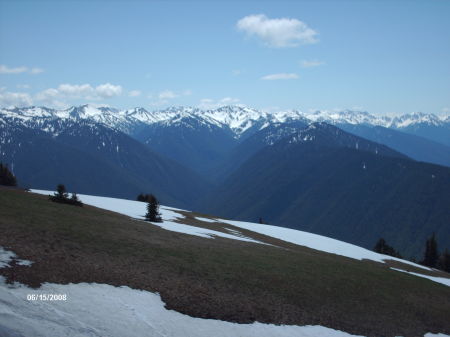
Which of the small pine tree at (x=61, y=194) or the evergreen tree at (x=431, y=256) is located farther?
the evergreen tree at (x=431, y=256)

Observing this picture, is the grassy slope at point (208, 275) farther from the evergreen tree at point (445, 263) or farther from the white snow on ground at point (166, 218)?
the evergreen tree at point (445, 263)

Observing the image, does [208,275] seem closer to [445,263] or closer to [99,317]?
→ [99,317]

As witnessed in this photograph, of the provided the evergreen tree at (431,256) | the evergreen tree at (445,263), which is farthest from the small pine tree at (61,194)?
the evergreen tree at (431,256)

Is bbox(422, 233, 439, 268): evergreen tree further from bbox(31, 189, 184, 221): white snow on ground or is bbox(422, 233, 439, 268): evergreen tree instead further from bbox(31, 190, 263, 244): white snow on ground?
bbox(31, 189, 184, 221): white snow on ground

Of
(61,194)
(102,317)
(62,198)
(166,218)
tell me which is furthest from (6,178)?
(102,317)

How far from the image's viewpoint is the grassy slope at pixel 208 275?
21.7 m

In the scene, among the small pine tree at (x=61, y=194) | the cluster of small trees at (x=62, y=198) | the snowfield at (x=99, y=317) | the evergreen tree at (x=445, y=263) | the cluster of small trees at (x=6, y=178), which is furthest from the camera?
the evergreen tree at (x=445, y=263)

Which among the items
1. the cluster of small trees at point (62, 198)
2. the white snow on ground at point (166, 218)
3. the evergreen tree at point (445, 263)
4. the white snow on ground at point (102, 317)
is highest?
the cluster of small trees at point (62, 198)

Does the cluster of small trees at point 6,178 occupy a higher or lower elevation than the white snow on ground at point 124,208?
higher

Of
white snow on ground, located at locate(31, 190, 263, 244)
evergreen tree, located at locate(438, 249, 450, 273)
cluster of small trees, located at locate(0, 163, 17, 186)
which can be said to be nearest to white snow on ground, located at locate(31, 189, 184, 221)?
white snow on ground, located at locate(31, 190, 263, 244)

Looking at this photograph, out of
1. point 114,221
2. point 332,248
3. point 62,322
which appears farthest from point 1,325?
point 332,248

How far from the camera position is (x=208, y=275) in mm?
26672

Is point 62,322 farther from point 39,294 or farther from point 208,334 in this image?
point 208,334

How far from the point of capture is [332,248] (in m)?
65.2
